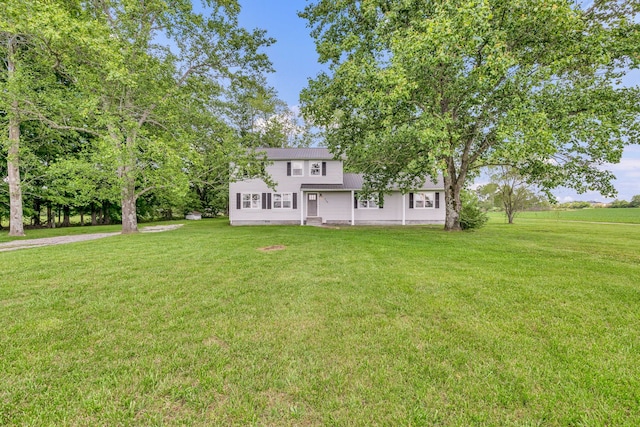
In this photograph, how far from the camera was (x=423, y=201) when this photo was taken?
20234 millimetres

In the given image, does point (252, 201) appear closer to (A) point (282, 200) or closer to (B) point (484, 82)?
(A) point (282, 200)

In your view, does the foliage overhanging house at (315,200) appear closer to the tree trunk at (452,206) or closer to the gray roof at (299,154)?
the gray roof at (299,154)

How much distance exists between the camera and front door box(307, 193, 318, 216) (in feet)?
66.3

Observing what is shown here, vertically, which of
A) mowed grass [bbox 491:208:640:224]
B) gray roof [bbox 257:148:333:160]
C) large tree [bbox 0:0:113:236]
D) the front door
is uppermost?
large tree [bbox 0:0:113:236]

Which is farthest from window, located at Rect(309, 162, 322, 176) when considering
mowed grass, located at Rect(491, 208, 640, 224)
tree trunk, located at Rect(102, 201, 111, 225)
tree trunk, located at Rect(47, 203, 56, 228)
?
mowed grass, located at Rect(491, 208, 640, 224)

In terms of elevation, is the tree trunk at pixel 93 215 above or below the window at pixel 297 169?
below

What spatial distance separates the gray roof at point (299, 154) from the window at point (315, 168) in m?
0.45

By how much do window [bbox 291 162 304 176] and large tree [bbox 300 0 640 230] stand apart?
8179 millimetres

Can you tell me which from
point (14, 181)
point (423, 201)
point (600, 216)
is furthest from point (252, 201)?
point (600, 216)

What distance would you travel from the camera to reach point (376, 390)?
7.22ft

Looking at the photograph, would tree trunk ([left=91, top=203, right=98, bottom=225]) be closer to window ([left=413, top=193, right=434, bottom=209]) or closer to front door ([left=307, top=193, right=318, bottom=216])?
front door ([left=307, top=193, right=318, bottom=216])

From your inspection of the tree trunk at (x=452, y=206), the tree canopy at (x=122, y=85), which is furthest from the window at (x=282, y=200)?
the tree trunk at (x=452, y=206)

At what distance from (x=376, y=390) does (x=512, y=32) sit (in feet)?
38.5

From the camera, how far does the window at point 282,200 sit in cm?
1992
